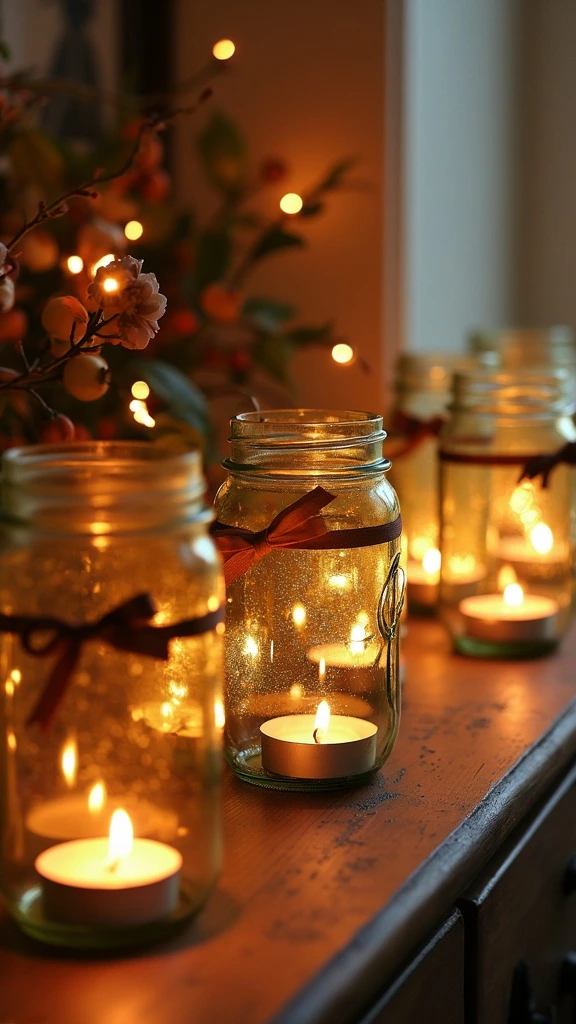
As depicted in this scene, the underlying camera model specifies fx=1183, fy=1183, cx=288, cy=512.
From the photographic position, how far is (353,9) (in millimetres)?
1331

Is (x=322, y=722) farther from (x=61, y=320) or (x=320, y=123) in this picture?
(x=320, y=123)

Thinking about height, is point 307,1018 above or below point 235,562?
below

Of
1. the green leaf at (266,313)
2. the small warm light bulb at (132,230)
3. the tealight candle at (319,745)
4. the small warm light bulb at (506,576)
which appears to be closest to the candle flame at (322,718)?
the tealight candle at (319,745)

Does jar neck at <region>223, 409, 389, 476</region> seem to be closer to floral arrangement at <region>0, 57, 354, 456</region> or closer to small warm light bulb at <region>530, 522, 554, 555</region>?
floral arrangement at <region>0, 57, 354, 456</region>

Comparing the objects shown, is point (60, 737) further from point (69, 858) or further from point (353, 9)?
point (353, 9)

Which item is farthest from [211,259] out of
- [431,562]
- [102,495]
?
[102,495]

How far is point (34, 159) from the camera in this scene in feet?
3.53

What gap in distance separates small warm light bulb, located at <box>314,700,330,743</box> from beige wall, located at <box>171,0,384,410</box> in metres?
0.71

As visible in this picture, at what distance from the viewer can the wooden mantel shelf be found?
504 millimetres

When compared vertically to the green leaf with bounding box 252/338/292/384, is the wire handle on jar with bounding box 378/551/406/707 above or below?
below

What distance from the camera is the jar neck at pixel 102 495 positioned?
51 cm

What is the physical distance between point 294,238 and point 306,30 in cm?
30

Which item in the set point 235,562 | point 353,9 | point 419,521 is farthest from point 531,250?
point 235,562

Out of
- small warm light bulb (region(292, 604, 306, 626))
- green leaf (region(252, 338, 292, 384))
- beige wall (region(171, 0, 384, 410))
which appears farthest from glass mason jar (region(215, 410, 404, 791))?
beige wall (region(171, 0, 384, 410))
